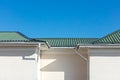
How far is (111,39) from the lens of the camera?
17.7m

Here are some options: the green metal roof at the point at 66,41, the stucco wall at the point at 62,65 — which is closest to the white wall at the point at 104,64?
the stucco wall at the point at 62,65

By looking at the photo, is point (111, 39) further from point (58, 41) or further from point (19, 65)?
point (19, 65)

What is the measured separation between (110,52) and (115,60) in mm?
553

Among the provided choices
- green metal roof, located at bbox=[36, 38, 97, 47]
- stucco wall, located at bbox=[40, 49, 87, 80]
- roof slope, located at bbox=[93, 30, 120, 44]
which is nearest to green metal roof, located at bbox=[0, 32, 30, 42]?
stucco wall, located at bbox=[40, 49, 87, 80]

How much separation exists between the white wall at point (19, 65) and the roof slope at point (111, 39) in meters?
3.92

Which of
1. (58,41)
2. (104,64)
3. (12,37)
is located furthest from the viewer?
(58,41)

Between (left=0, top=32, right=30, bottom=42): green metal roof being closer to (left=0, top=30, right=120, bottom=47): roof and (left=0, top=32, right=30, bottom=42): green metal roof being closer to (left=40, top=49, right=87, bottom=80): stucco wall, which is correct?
(left=0, top=30, right=120, bottom=47): roof

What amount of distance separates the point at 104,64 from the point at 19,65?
16.3 feet

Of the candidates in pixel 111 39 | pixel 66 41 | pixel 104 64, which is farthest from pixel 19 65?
pixel 111 39

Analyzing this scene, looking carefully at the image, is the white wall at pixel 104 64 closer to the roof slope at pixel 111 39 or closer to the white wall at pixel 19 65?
the roof slope at pixel 111 39

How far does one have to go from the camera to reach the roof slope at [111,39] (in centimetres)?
1720

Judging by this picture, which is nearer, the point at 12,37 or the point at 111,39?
the point at 111,39

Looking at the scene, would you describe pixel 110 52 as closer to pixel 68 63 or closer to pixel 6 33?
pixel 68 63

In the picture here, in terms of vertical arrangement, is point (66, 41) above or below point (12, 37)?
above
